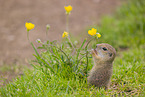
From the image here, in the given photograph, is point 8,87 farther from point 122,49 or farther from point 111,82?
point 122,49

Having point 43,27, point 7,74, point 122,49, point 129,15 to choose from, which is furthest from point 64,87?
point 129,15

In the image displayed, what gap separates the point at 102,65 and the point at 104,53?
0.59 ft

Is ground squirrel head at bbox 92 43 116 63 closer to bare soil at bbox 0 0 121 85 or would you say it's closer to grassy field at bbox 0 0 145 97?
grassy field at bbox 0 0 145 97

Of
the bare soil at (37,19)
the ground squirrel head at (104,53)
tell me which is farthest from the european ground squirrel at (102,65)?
the bare soil at (37,19)

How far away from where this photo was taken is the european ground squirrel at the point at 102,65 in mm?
2937

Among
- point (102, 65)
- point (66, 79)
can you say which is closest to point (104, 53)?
point (102, 65)

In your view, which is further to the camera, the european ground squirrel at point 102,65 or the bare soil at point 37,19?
the bare soil at point 37,19

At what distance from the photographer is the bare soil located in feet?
19.1

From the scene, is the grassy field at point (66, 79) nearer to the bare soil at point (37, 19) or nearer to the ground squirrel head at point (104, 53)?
the ground squirrel head at point (104, 53)

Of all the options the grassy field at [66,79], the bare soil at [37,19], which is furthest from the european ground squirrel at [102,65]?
the bare soil at [37,19]

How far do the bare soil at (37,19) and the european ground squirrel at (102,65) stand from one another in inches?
104

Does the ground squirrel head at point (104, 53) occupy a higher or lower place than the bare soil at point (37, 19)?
higher

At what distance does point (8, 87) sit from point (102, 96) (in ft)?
4.78

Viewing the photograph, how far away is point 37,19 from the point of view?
23.4 feet
